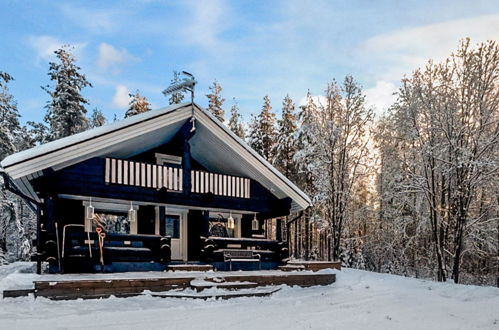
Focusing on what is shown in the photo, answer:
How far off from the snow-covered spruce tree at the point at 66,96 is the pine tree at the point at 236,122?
14.5m

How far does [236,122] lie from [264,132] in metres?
6.81

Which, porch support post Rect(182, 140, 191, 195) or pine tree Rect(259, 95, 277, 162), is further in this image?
pine tree Rect(259, 95, 277, 162)

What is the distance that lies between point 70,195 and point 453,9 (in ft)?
41.9

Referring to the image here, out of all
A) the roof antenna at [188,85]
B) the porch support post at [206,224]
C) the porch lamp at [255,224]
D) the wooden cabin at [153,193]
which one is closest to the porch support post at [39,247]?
the wooden cabin at [153,193]

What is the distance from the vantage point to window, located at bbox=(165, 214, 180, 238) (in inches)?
591

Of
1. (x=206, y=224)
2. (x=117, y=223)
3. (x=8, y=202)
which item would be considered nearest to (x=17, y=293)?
(x=206, y=224)

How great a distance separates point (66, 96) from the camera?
2616 cm

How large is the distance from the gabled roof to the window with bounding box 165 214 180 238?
7.76 feet

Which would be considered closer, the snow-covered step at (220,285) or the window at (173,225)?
the snow-covered step at (220,285)

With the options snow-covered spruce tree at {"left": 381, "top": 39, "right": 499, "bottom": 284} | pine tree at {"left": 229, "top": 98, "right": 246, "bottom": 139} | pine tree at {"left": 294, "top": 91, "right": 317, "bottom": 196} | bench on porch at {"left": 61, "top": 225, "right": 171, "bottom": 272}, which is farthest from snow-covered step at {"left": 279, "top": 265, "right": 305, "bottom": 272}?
pine tree at {"left": 229, "top": 98, "right": 246, "bottom": 139}

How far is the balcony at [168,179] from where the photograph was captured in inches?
492

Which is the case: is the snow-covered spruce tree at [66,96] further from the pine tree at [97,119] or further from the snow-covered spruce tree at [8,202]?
the pine tree at [97,119]

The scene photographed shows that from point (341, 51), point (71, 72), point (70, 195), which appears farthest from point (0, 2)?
point (71, 72)

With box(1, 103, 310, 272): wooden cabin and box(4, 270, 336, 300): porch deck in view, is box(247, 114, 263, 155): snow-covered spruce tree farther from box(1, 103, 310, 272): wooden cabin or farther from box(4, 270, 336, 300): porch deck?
box(4, 270, 336, 300): porch deck
